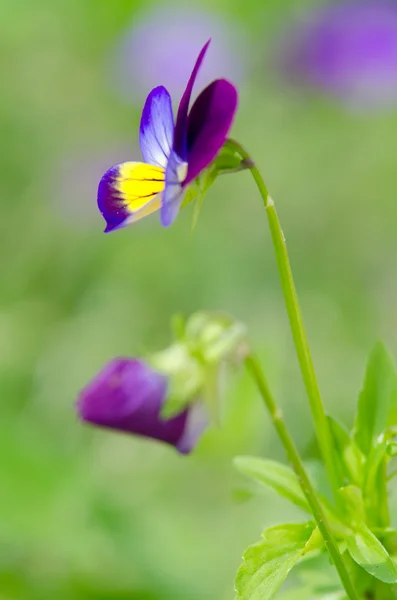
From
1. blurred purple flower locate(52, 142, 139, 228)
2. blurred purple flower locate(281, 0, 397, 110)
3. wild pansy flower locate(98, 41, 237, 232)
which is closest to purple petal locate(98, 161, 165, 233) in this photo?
wild pansy flower locate(98, 41, 237, 232)

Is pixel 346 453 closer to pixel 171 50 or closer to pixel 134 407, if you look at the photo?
pixel 134 407

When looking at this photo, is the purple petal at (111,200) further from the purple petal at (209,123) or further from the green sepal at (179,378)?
the green sepal at (179,378)

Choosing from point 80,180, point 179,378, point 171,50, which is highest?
point 171,50

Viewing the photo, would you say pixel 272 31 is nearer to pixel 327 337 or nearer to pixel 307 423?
pixel 327 337

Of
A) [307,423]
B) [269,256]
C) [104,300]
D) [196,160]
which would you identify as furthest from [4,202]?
[196,160]

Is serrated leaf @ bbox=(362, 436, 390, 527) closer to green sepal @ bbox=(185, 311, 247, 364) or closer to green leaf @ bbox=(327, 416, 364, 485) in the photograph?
green leaf @ bbox=(327, 416, 364, 485)

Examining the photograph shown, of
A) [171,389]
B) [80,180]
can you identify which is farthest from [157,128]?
[80,180]

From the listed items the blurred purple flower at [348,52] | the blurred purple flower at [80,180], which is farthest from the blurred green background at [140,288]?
the blurred purple flower at [348,52]
